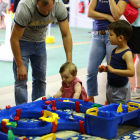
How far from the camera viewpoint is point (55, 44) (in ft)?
29.8

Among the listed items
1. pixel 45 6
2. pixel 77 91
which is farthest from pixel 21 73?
pixel 45 6

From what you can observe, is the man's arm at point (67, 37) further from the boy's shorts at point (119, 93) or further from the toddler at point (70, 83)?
the boy's shorts at point (119, 93)

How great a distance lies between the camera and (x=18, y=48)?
260 centimetres

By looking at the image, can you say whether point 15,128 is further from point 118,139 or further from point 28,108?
point 118,139

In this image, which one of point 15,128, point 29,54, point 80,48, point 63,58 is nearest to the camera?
point 15,128

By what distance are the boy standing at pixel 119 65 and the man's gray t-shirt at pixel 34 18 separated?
0.54 metres

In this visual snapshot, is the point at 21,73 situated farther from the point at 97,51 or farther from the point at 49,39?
the point at 49,39

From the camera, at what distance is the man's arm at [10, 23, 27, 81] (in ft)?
8.34

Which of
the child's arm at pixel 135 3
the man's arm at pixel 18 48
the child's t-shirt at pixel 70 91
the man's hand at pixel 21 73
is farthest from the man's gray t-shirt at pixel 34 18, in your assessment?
the child's arm at pixel 135 3

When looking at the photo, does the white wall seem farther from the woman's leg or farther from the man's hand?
the man's hand

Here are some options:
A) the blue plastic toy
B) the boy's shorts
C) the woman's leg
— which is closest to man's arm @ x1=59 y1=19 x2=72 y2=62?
the woman's leg

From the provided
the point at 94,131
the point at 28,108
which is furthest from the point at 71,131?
the point at 28,108

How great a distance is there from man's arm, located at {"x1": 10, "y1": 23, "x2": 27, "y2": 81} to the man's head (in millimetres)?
259

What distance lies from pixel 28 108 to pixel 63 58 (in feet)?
14.2
